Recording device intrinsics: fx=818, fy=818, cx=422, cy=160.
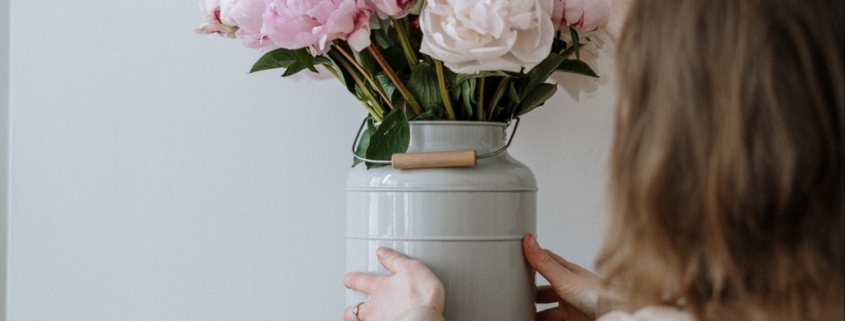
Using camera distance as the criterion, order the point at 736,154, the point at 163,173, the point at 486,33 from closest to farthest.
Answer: the point at 736,154, the point at 486,33, the point at 163,173

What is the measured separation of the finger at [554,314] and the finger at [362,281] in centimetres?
24

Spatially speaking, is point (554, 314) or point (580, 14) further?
point (554, 314)

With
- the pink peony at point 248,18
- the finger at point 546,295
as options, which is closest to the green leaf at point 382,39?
the pink peony at point 248,18

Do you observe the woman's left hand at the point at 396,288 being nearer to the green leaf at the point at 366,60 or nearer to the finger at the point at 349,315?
the finger at the point at 349,315

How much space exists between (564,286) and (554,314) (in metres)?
0.08

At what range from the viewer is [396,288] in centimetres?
76

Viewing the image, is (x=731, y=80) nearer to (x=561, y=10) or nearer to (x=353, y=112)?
(x=561, y=10)

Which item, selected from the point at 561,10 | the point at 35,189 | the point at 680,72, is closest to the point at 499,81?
the point at 561,10

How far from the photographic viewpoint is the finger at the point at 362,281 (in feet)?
2.58

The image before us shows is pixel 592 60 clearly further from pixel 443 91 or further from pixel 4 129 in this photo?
pixel 4 129

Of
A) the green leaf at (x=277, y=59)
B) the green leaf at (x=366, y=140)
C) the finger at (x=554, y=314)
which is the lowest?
the finger at (x=554, y=314)

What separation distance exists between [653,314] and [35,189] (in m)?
0.85

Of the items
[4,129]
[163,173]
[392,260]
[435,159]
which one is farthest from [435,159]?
[4,129]

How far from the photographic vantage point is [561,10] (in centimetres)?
75
